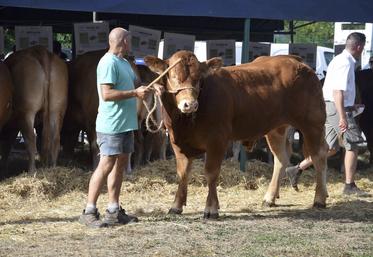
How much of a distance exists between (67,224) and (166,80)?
5.41 ft

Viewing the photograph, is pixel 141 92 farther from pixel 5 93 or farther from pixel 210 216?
pixel 5 93

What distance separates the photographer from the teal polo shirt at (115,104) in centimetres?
684

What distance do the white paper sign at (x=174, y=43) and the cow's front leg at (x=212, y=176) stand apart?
346cm

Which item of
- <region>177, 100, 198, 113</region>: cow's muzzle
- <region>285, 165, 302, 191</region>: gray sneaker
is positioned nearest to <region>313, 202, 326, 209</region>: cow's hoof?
<region>285, 165, 302, 191</region>: gray sneaker

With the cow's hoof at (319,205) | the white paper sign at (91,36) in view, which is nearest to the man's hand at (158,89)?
the cow's hoof at (319,205)

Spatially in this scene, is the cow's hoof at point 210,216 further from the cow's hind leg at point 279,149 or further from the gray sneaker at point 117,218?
the cow's hind leg at point 279,149

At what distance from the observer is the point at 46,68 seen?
31.6ft

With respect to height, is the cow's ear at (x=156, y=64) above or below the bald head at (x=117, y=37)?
below

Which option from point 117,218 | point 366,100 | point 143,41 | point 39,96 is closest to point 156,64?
point 117,218

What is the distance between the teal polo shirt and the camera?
6.84 meters

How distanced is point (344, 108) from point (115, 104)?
3122mm

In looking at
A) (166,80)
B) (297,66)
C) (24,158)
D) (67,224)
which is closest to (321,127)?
(297,66)

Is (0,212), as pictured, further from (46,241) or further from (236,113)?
(236,113)

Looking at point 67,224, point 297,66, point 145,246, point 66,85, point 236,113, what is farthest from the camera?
point 66,85
